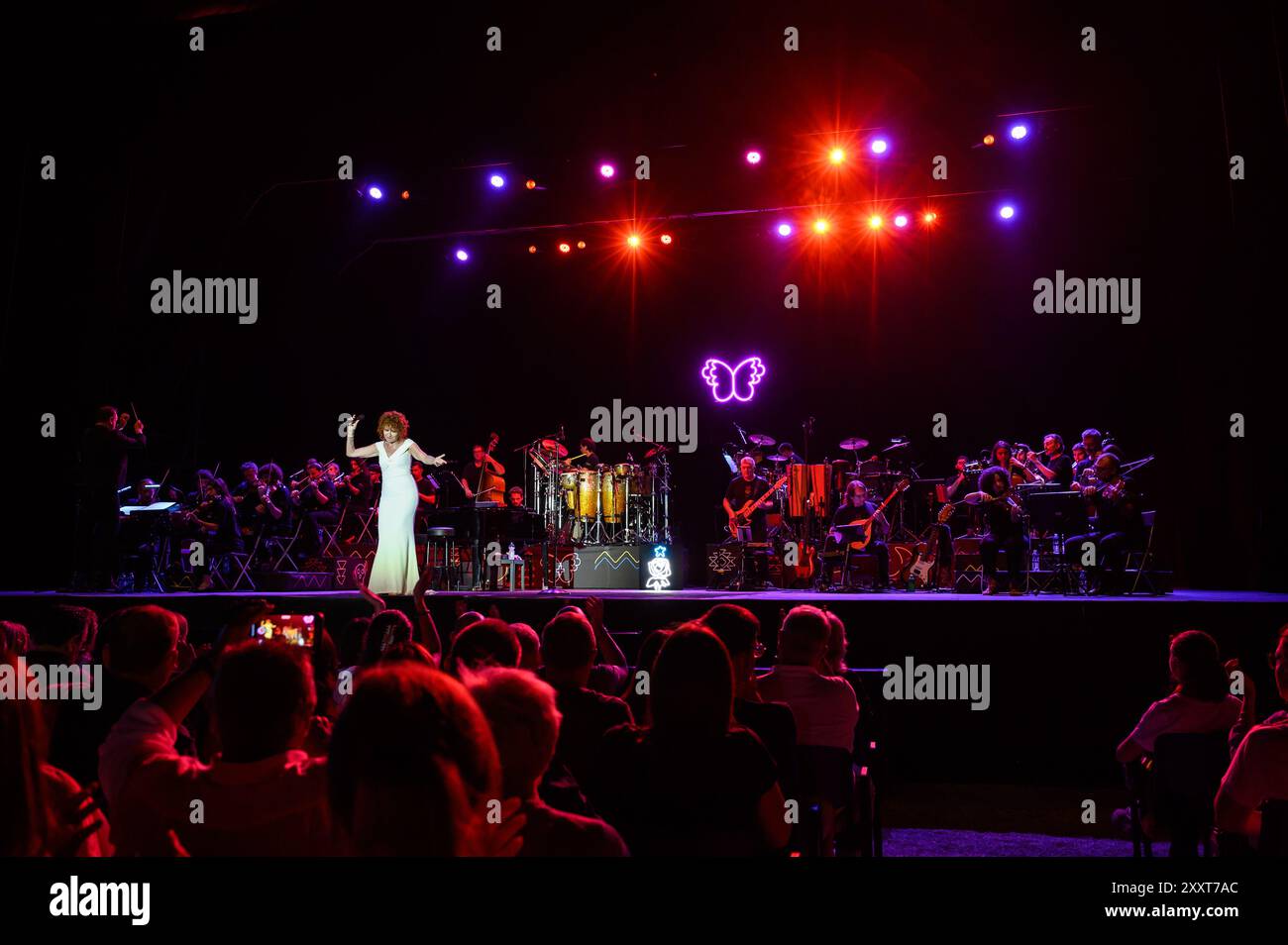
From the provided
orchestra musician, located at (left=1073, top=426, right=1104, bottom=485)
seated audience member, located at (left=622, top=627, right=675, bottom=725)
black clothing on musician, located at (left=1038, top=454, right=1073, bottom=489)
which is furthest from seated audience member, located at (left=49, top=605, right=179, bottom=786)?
black clothing on musician, located at (left=1038, top=454, right=1073, bottom=489)

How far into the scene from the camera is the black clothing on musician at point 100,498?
9.48m

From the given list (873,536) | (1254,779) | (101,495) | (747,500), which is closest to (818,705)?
(1254,779)

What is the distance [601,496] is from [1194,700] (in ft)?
29.0

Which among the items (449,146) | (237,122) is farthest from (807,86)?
(237,122)

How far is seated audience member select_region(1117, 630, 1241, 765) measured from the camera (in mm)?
Result: 4270

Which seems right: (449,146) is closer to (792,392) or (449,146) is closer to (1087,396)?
(792,392)

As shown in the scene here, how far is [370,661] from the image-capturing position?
4.01m

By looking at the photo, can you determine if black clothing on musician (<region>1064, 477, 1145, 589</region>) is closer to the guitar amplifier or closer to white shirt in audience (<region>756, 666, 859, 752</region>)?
the guitar amplifier

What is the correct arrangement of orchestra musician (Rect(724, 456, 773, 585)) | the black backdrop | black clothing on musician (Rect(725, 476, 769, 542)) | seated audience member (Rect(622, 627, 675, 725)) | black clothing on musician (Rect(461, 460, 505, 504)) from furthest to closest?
black clothing on musician (Rect(461, 460, 505, 504))
black clothing on musician (Rect(725, 476, 769, 542))
orchestra musician (Rect(724, 456, 773, 585))
the black backdrop
seated audience member (Rect(622, 627, 675, 725))

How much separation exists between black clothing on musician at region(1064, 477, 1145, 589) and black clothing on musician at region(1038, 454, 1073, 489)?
1071 millimetres

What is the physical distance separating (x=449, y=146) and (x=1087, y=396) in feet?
26.3

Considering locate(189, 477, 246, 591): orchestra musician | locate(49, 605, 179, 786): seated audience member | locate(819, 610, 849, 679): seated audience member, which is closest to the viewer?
locate(49, 605, 179, 786): seated audience member

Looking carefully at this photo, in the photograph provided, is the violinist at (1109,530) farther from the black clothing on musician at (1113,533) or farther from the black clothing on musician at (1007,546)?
the black clothing on musician at (1007,546)

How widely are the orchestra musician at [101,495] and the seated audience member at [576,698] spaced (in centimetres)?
737
